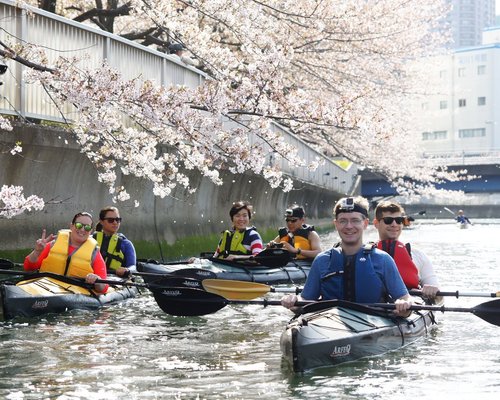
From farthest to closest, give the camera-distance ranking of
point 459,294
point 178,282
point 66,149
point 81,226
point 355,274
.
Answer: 1. point 66,149
2. point 81,226
3. point 178,282
4. point 459,294
5. point 355,274

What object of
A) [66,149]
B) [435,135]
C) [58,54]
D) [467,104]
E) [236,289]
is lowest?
[236,289]

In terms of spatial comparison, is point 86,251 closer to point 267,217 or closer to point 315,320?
point 315,320

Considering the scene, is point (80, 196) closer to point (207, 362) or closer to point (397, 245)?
point (397, 245)

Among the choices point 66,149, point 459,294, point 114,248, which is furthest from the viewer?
point 66,149

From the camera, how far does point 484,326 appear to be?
1095 cm

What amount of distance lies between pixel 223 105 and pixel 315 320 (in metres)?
3.79

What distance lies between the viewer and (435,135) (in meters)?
95.6

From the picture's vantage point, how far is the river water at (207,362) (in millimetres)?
7203

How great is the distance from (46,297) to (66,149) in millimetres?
4104

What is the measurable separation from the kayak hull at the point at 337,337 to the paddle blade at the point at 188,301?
69.8 inches

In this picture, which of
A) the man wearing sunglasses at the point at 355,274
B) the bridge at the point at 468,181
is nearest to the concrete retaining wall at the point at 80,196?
the man wearing sunglasses at the point at 355,274

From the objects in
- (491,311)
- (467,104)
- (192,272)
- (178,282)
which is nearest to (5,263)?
(178,282)

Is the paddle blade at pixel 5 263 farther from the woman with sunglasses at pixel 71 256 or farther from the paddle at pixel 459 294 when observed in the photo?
the paddle at pixel 459 294

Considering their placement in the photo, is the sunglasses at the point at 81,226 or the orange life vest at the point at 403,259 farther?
the sunglasses at the point at 81,226
